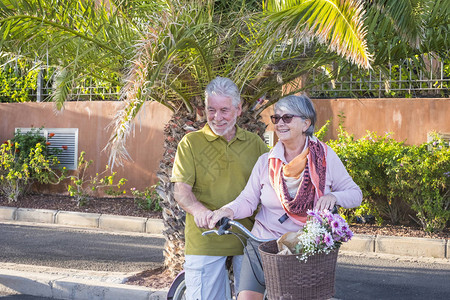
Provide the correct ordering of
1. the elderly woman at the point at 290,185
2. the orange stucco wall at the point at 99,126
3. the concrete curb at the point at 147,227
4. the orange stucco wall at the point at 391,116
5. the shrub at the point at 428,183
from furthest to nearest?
1. the orange stucco wall at the point at 99,126
2. the orange stucco wall at the point at 391,116
3. the shrub at the point at 428,183
4. the concrete curb at the point at 147,227
5. the elderly woman at the point at 290,185

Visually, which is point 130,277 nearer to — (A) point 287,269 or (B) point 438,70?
(A) point 287,269

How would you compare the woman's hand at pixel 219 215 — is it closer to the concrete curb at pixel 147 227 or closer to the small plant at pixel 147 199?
the concrete curb at pixel 147 227

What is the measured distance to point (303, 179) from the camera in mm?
3211

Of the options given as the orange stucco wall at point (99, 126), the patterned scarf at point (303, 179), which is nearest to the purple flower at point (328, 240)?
the patterned scarf at point (303, 179)

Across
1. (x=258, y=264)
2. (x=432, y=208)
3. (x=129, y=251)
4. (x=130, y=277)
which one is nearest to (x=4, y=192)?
(x=129, y=251)

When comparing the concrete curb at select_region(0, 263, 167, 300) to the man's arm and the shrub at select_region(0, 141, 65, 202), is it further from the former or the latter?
the shrub at select_region(0, 141, 65, 202)

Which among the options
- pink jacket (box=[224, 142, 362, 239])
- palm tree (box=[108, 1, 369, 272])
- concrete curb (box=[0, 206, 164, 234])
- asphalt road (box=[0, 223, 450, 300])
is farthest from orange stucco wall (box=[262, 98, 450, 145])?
pink jacket (box=[224, 142, 362, 239])

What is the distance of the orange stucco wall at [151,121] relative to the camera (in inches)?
405

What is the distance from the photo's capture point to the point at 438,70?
1075 cm

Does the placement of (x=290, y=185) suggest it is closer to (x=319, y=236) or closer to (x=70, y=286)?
(x=319, y=236)

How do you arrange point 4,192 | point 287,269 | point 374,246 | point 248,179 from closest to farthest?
point 287,269, point 248,179, point 374,246, point 4,192

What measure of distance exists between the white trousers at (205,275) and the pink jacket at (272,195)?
1.32 feet

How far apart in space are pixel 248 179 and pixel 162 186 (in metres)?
2.26

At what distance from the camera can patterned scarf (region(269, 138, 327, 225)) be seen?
3.18 meters
